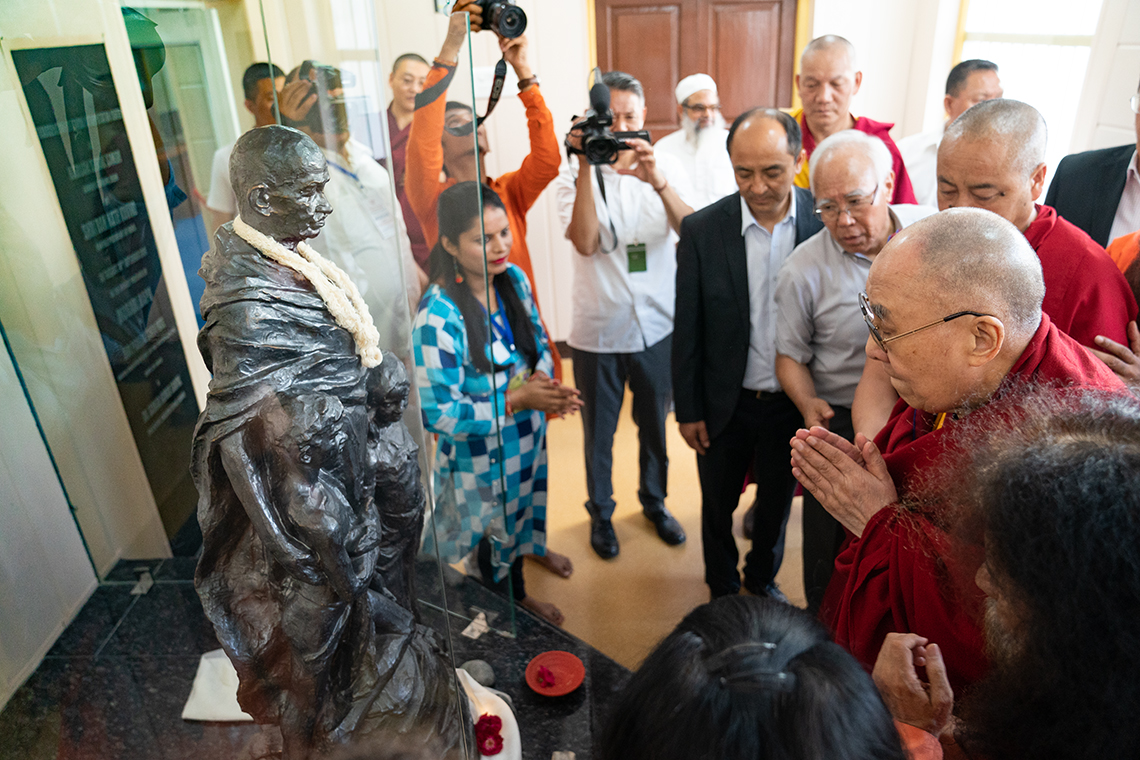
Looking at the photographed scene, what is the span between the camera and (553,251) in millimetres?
4387

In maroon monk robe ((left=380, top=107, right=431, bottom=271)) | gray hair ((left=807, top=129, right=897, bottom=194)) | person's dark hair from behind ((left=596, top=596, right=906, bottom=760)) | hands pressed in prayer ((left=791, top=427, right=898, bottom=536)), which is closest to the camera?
person's dark hair from behind ((left=596, top=596, right=906, bottom=760))

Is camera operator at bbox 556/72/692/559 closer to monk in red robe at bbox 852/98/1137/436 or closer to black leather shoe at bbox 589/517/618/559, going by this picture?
black leather shoe at bbox 589/517/618/559

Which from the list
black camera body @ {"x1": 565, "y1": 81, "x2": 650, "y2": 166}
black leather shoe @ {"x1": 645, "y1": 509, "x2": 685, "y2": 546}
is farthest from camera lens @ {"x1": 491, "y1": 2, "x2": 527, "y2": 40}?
black leather shoe @ {"x1": 645, "y1": 509, "x2": 685, "y2": 546}

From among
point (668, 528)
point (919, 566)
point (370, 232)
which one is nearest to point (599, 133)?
point (370, 232)

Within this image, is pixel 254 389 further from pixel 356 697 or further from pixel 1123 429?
pixel 1123 429

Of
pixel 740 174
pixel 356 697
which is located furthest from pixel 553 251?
pixel 356 697

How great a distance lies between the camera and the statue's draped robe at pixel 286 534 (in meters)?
1.10

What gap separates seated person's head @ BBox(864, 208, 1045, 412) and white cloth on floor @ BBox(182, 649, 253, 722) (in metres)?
1.49

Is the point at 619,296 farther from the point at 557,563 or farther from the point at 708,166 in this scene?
the point at 708,166

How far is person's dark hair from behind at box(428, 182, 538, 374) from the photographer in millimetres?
1708

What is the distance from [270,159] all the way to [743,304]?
1.45 metres

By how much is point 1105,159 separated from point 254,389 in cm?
242

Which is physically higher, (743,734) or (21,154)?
(21,154)

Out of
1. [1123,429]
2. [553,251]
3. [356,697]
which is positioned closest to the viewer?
[1123,429]
